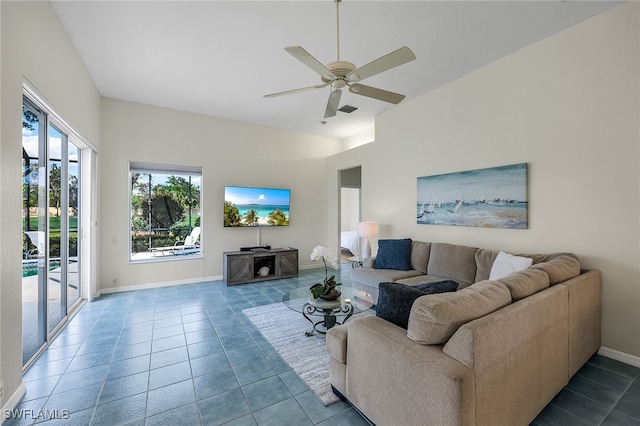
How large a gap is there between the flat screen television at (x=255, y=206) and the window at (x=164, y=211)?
0.63 metres

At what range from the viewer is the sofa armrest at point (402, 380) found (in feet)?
4.05

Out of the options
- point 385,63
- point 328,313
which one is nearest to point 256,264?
point 328,313

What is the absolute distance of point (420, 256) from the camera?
4.11 m

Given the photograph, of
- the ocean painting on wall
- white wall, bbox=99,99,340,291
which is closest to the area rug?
the ocean painting on wall

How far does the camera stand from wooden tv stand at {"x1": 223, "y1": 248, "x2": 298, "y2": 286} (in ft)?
17.1

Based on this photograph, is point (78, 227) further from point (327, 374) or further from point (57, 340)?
point (327, 374)

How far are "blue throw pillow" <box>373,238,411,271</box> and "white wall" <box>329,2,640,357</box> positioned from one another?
1.89 feet

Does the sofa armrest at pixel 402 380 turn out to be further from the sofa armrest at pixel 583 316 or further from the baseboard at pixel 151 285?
the baseboard at pixel 151 285

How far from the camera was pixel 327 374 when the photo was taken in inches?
91.7

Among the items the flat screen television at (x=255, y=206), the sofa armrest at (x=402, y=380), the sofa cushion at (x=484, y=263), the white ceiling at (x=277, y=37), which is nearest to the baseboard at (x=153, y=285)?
the flat screen television at (x=255, y=206)

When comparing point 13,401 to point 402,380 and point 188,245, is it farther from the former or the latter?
point 188,245

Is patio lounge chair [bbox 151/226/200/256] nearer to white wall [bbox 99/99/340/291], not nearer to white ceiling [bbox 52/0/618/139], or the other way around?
white wall [bbox 99/99/340/291]

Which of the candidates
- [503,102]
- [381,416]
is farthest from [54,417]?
[503,102]

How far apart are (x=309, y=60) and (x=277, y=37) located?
1.21m
